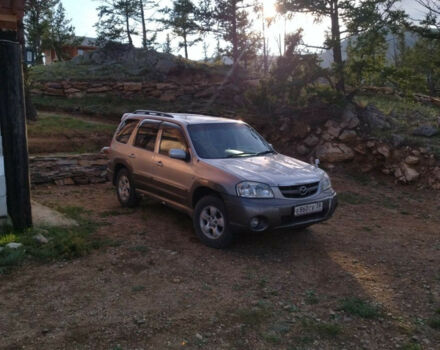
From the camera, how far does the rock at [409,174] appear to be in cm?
1075

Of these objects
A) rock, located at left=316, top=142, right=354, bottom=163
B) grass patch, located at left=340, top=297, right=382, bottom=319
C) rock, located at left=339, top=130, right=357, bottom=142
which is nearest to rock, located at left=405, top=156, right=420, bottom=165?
rock, located at left=316, top=142, right=354, bottom=163

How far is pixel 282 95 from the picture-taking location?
13.3m

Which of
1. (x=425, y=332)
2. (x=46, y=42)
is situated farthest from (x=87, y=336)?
(x=46, y=42)

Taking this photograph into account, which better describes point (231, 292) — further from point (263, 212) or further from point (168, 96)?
point (168, 96)

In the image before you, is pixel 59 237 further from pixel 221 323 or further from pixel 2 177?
pixel 221 323

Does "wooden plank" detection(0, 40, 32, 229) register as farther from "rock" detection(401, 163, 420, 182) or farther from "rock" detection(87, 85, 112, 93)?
"rock" detection(87, 85, 112, 93)

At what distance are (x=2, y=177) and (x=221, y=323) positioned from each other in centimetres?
405

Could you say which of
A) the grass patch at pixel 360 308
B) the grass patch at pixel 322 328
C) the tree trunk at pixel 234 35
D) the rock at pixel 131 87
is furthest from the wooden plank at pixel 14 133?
the tree trunk at pixel 234 35

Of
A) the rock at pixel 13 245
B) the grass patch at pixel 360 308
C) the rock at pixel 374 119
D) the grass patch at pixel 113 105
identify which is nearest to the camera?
the grass patch at pixel 360 308

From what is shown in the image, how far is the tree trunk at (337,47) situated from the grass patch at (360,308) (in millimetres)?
9418

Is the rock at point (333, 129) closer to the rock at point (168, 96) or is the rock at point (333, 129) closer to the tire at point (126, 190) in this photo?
the tire at point (126, 190)

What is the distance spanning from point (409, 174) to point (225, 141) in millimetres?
5889

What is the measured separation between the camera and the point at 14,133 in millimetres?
6355

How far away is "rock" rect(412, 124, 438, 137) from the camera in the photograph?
38.2 ft
